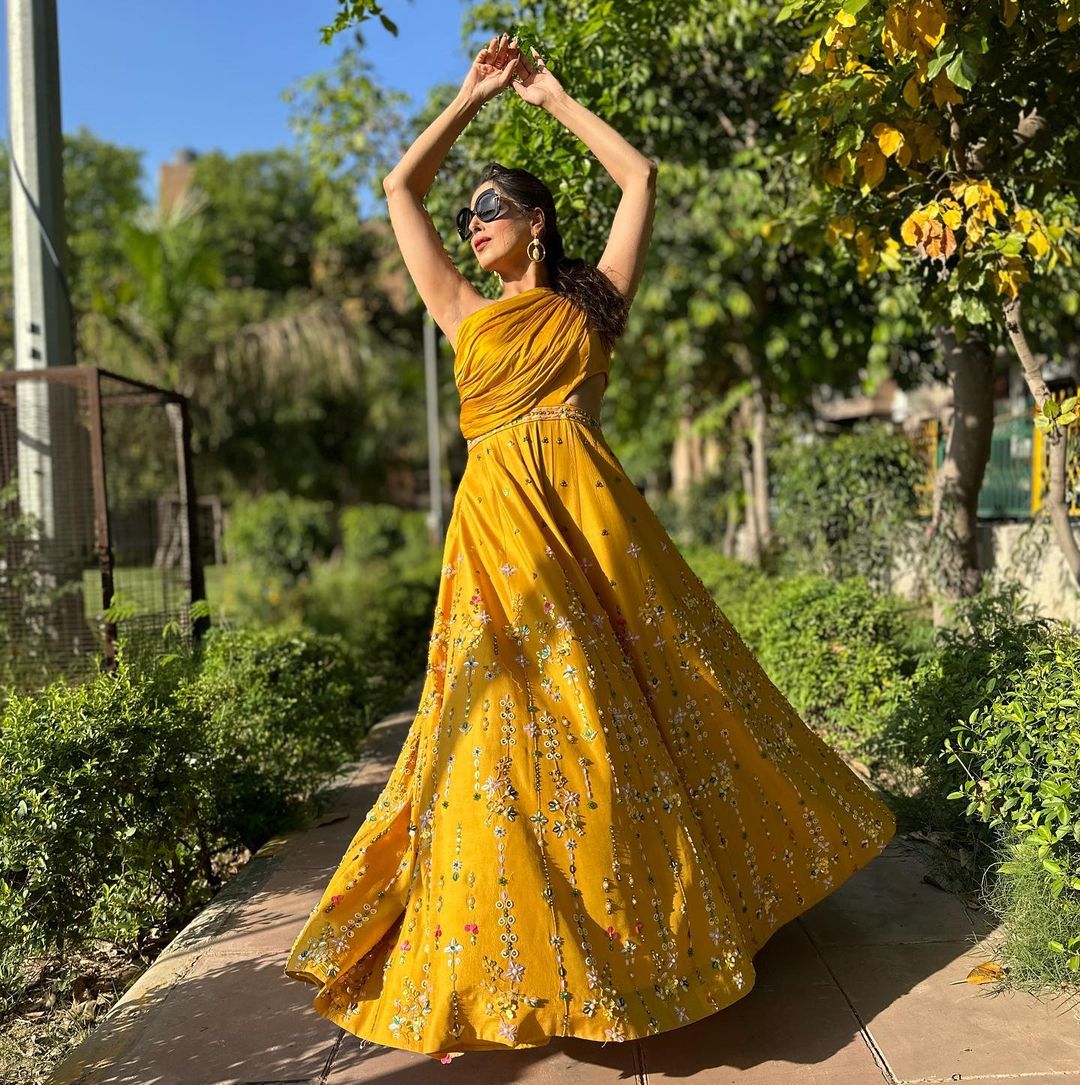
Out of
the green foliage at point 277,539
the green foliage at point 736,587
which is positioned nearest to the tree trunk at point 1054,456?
the green foliage at point 736,587

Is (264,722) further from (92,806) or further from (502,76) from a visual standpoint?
(502,76)

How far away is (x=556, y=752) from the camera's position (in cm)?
237

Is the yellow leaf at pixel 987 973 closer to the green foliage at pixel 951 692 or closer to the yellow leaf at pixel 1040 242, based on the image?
the green foliage at pixel 951 692

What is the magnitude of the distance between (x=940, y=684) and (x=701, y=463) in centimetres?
1609

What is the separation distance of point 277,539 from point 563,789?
12387mm

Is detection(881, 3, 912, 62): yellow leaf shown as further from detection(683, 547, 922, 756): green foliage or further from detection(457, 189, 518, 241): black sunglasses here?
detection(683, 547, 922, 756): green foliage

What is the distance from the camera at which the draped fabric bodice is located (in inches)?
104

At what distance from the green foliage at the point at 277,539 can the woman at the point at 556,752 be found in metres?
11.4

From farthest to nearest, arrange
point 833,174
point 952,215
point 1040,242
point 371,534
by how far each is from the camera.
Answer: point 371,534, point 833,174, point 1040,242, point 952,215

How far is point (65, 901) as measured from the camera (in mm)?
2982

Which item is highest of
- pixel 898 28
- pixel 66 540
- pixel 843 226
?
pixel 898 28

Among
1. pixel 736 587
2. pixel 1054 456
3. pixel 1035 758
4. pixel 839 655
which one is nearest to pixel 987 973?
pixel 1035 758

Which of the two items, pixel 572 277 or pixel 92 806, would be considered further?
pixel 92 806

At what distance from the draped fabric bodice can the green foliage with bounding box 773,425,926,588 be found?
515 cm
